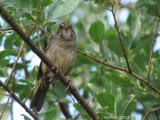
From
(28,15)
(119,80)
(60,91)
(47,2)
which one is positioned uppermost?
(47,2)

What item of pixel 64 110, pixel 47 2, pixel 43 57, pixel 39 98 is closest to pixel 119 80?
pixel 43 57

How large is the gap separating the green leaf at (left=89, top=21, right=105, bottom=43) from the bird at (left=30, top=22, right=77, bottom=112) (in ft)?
1.70

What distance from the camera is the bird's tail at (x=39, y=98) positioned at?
477cm

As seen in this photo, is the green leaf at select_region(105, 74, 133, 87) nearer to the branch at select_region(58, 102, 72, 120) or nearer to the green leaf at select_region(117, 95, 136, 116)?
the green leaf at select_region(117, 95, 136, 116)

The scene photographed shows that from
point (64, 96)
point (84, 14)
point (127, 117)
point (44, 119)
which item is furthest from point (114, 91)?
point (84, 14)

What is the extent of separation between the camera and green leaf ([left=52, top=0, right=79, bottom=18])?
3.43 meters

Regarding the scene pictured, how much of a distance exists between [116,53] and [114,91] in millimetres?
736

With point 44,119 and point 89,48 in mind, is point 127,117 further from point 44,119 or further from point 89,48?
point 89,48

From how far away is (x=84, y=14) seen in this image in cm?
674

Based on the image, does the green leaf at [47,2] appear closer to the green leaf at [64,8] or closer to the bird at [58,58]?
the green leaf at [64,8]

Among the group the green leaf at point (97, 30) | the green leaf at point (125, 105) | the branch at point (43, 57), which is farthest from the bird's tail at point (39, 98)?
the green leaf at point (125, 105)

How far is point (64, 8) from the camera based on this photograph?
3492mm

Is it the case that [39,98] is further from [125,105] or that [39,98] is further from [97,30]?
[125,105]

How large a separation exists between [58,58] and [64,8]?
50.5 inches
